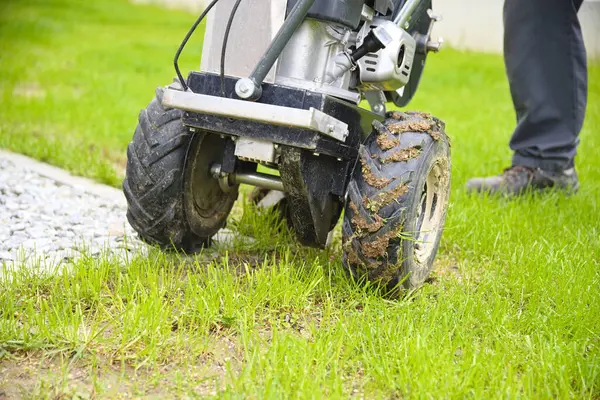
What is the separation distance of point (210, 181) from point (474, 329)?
982mm

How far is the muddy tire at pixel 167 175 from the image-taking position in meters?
2.21

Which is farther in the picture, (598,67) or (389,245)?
(598,67)

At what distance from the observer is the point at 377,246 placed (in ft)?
6.66

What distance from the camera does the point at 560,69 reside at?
3.62 m

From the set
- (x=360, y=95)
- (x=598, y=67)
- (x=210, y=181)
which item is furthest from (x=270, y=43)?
(x=598, y=67)

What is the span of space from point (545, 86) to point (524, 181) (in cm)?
49

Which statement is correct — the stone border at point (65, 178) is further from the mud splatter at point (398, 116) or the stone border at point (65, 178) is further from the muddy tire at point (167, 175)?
the mud splatter at point (398, 116)

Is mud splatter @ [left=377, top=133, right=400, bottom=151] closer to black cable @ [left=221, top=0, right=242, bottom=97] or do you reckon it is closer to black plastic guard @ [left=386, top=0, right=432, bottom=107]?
black cable @ [left=221, top=0, right=242, bottom=97]

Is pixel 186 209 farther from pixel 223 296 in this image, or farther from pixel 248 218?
pixel 248 218

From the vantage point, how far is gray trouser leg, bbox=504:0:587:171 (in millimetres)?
3564

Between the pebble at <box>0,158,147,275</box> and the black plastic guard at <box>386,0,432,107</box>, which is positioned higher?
the black plastic guard at <box>386,0,432,107</box>

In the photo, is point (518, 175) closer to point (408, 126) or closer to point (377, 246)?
point (408, 126)

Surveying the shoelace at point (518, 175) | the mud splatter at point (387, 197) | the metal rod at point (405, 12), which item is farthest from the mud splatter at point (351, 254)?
the shoelace at point (518, 175)

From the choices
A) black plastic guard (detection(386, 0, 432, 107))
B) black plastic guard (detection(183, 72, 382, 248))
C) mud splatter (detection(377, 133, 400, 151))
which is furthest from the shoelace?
mud splatter (detection(377, 133, 400, 151))
